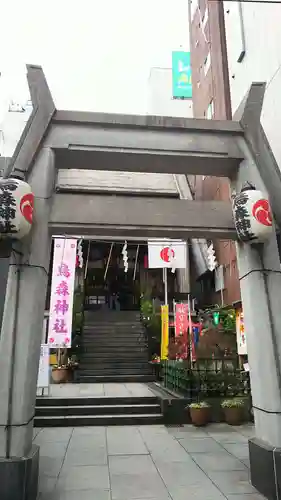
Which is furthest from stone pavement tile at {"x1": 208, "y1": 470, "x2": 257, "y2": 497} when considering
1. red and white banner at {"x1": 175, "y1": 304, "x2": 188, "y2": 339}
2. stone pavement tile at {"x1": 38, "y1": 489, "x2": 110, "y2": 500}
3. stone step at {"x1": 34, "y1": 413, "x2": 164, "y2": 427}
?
red and white banner at {"x1": 175, "y1": 304, "x2": 188, "y2": 339}

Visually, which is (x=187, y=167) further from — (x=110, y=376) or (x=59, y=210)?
(x=110, y=376)

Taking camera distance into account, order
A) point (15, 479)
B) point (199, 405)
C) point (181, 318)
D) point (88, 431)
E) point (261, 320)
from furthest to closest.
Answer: point (181, 318) → point (199, 405) → point (88, 431) → point (261, 320) → point (15, 479)

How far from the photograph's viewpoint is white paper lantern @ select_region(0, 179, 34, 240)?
494cm

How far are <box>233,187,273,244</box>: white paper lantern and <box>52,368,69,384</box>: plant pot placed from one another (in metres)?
12.6

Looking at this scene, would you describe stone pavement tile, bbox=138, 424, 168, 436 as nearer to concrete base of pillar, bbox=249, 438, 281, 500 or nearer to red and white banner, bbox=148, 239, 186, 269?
concrete base of pillar, bbox=249, 438, 281, 500

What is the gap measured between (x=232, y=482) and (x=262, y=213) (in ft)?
12.9

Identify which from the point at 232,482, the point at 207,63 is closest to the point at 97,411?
the point at 232,482

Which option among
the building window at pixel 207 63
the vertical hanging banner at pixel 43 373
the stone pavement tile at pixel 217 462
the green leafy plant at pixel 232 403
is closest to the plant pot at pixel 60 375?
the vertical hanging banner at pixel 43 373

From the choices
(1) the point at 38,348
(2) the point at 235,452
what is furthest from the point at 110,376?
(1) the point at 38,348

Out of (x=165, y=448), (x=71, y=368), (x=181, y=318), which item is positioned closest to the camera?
(x=165, y=448)

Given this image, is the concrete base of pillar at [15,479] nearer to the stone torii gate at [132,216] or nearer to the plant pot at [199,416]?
the stone torii gate at [132,216]

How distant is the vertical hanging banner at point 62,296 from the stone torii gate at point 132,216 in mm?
8099

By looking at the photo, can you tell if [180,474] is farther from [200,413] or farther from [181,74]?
[181,74]

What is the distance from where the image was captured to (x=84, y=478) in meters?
5.72
